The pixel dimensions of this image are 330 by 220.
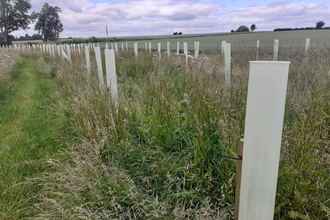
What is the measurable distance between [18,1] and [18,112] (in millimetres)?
77729

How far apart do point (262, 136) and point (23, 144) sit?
362 cm

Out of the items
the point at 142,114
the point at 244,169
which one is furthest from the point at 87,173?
the point at 244,169

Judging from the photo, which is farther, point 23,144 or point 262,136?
point 23,144

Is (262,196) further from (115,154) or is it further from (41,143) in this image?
(41,143)

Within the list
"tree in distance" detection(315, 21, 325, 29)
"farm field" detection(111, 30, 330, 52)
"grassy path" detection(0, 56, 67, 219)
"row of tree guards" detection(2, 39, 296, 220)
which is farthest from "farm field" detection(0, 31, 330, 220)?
"tree in distance" detection(315, 21, 325, 29)

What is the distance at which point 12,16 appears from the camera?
69.5 m

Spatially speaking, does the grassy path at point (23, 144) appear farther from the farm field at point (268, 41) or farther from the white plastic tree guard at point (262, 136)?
the farm field at point (268, 41)

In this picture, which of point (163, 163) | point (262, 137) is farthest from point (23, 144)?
point (262, 137)

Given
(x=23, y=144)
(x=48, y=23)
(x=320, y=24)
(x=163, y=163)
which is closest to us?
(x=163, y=163)

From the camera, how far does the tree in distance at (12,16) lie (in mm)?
67875

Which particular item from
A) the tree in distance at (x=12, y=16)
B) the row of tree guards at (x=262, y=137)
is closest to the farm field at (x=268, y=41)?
the row of tree guards at (x=262, y=137)

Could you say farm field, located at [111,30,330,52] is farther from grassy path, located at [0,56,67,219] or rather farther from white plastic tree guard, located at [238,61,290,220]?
white plastic tree guard, located at [238,61,290,220]

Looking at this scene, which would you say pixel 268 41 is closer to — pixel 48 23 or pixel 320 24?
pixel 320 24

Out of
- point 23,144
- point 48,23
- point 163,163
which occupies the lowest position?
point 23,144
